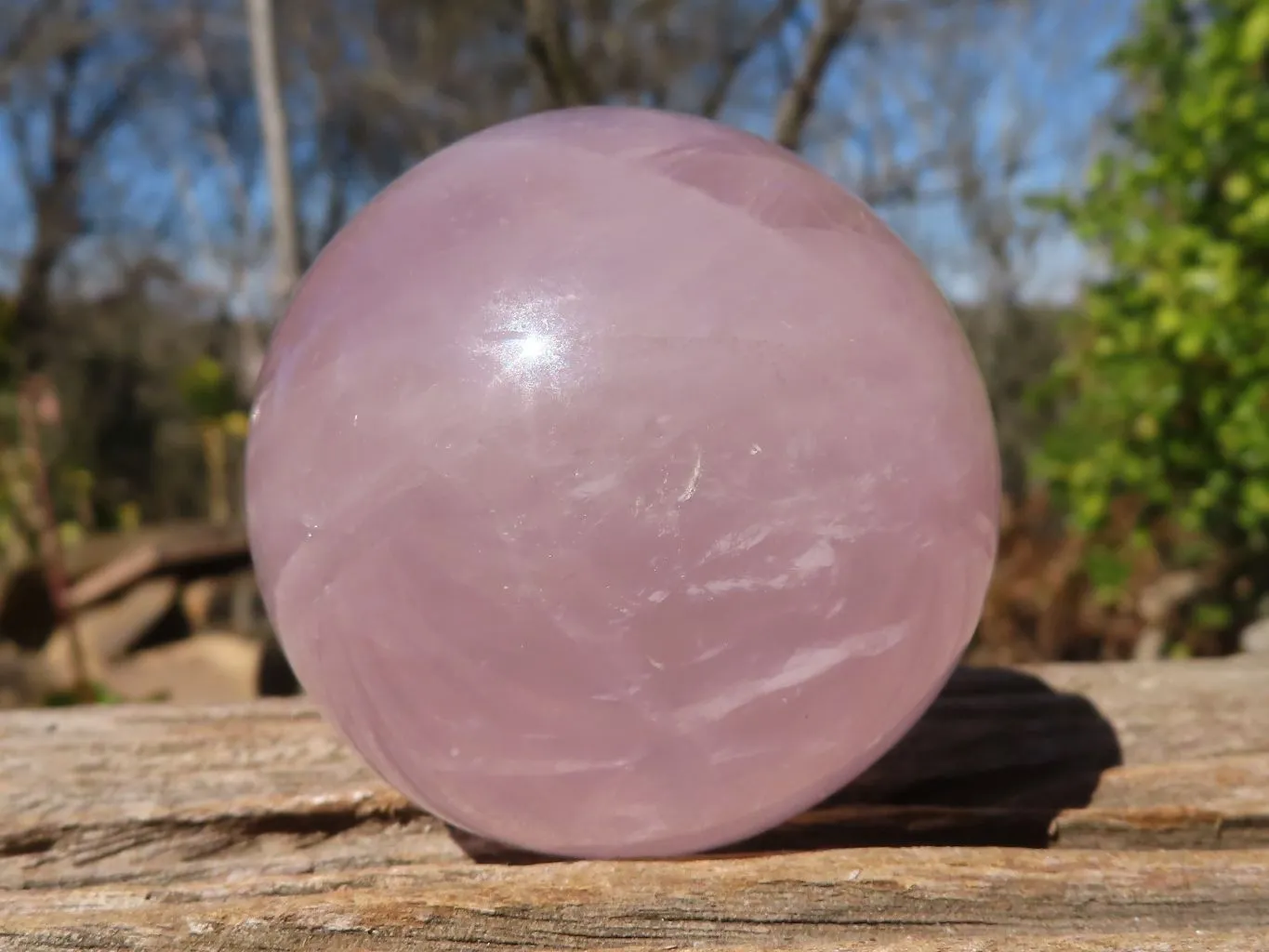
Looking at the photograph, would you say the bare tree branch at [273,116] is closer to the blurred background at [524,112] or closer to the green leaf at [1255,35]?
the blurred background at [524,112]

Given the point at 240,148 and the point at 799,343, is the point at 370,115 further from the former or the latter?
the point at 799,343

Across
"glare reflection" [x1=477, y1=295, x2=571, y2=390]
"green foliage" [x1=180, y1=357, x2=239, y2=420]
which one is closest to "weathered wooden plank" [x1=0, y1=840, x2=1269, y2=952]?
"glare reflection" [x1=477, y1=295, x2=571, y2=390]

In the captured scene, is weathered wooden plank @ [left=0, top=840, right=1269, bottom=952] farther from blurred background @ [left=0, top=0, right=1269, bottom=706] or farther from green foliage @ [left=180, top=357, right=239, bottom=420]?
green foliage @ [left=180, top=357, right=239, bottom=420]

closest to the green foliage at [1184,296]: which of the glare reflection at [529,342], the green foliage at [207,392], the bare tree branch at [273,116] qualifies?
the glare reflection at [529,342]

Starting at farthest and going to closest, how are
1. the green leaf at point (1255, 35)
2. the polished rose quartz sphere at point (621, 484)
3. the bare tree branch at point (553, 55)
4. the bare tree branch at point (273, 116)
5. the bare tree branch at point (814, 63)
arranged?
the bare tree branch at point (273, 116), the bare tree branch at point (814, 63), the bare tree branch at point (553, 55), the green leaf at point (1255, 35), the polished rose quartz sphere at point (621, 484)

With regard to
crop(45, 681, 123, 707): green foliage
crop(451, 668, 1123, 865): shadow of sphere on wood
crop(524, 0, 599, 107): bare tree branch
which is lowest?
crop(45, 681, 123, 707): green foliage

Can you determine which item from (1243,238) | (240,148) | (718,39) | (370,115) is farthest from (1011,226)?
(240,148)
